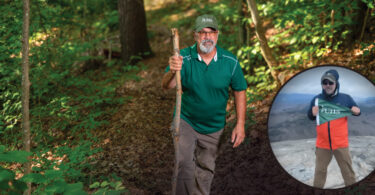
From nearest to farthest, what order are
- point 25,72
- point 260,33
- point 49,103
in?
point 25,72, point 49,103, point 260,33

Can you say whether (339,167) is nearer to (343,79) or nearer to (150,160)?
(343,79)

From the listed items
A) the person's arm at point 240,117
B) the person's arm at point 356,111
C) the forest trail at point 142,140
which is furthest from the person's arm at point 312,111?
the forest trail at point 142,140

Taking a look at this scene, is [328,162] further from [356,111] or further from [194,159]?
[194,159]

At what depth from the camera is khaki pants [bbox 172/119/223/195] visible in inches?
117

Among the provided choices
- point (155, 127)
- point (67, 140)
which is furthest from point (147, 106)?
point (67, 140)

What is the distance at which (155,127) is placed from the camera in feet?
19.3

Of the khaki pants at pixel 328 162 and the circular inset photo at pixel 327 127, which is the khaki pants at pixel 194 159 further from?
the khaki pants at pixel 328 162

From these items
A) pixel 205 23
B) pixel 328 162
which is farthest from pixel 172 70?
pixel 328 162

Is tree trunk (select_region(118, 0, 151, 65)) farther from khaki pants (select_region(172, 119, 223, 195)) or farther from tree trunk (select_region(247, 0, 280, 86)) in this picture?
khaki pants (select_region(172, 119, 223, 195))

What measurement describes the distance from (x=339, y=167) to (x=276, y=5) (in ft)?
13.0

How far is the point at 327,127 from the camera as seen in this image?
2.65 meters

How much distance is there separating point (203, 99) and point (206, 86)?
14 centimetres

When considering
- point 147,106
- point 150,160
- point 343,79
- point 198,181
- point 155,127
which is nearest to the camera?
point 343,79

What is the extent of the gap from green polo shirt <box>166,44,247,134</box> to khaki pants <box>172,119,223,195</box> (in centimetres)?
10
